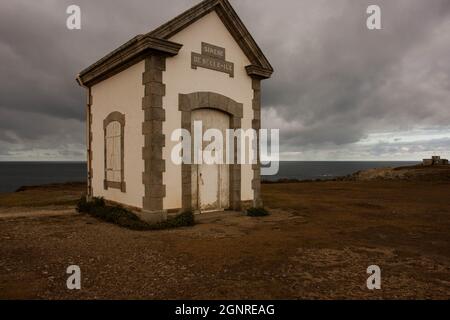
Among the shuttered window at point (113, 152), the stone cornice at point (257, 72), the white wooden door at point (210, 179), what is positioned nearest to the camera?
the white wooden door at point (210, 179)

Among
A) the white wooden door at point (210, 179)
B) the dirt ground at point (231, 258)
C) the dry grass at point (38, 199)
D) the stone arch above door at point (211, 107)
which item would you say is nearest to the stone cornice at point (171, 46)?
the stone arch above door at point (211, 107)

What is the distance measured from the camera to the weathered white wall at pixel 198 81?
321 inches

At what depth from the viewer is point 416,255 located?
5.46 metres

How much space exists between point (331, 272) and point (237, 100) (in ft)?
21.1

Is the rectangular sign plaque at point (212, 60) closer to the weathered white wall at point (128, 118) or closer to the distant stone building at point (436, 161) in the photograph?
the weathered white wall at point (128, 118)

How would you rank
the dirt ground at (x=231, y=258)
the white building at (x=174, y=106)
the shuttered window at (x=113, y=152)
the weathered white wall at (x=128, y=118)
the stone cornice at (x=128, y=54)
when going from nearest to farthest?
the dirt ground at (x=231, y=258), the stone cornice at (x=128, y=54), the white building at (x=174, y=106), the weathered white wall at (x=128, y=118), the shuttered window at (x=113, y=152)

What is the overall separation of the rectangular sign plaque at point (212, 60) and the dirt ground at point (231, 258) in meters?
4.28

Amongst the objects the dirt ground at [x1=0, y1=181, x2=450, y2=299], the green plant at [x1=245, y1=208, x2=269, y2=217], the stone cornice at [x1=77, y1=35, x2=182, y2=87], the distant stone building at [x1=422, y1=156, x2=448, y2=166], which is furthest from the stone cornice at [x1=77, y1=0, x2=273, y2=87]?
the distant stone building at [x1=422, y1=156, x2=448, y2=166]

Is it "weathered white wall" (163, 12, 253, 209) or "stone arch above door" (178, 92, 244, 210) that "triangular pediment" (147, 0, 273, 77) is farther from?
"stone arch above door" (178, 92, 244, 210)

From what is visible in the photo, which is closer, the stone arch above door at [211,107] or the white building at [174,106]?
the white building at [174,106]

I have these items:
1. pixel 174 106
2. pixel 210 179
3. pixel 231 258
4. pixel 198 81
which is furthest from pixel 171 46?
pixel 231 258

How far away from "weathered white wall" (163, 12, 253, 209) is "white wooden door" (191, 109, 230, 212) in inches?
24.1
